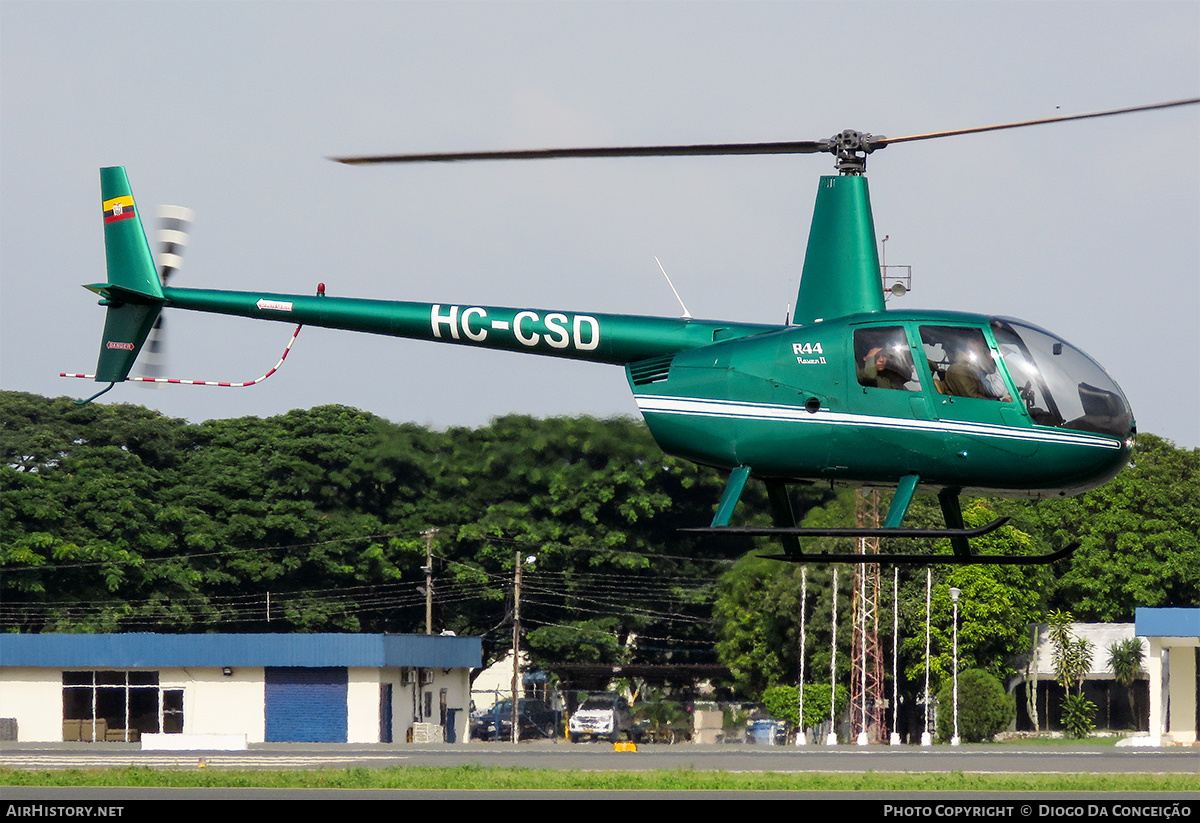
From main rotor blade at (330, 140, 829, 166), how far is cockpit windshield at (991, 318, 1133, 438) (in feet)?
7.64

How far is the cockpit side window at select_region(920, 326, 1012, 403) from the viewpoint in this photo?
12164 millimetres

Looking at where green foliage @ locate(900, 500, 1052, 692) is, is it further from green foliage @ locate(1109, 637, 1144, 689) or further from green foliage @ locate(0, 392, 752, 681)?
green foliage @ locate(0, 392, 752, 681)

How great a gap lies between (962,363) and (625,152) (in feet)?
11.1

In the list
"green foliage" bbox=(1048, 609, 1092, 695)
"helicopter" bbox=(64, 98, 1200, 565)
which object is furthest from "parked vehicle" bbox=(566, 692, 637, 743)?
"helicopter" bbox=(64, 98, 1200, 565)

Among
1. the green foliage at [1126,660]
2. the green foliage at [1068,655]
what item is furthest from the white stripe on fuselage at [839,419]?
the green foliage at [1126,660]

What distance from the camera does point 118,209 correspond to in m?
17.2

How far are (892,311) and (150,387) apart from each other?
8.18 metres

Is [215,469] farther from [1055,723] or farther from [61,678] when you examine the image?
[1055,723]

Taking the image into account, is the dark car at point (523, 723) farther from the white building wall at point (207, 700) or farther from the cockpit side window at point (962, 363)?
the cockpit side window at point (962, 363)

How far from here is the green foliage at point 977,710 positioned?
42.6 meters

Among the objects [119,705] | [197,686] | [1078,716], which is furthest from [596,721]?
[1078,716]

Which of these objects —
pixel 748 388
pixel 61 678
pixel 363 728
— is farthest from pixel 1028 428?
pixel 61 678

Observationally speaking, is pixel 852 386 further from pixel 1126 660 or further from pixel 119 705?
pixel 1126 660

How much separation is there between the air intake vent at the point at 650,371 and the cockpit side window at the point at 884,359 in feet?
6.33
